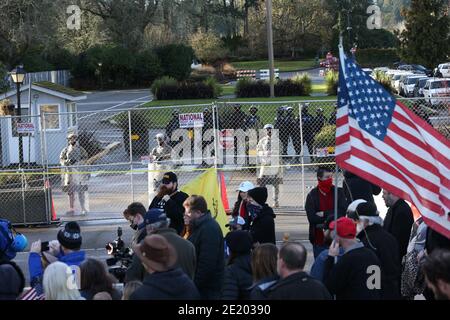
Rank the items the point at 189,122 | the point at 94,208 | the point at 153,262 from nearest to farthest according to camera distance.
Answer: the point at 153,262 < the point at 189,122 < the point at 94,208

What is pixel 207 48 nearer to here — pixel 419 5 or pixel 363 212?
pixel 419 5

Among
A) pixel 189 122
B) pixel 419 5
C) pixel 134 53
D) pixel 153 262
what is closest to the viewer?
pixel 153 262

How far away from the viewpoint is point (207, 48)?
63188 millimetres

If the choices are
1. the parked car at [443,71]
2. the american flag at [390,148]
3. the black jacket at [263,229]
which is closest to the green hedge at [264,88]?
the parked car at [443,71]

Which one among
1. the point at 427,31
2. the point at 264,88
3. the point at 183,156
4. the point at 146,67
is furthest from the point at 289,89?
the point at 183,156

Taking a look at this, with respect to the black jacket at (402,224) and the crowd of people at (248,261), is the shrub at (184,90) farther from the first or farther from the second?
the black jacket at (402,224)

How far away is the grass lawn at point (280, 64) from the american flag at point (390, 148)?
6496cm

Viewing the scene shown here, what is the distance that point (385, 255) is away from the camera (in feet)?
24.1

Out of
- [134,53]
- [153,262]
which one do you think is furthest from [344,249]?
[134,53]

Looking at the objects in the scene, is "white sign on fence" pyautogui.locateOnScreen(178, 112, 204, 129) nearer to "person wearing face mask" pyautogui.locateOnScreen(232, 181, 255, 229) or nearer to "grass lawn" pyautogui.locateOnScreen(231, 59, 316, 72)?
"person wearing face mask" pyautogui.locateOnScreen(232, 181, 255, 229)

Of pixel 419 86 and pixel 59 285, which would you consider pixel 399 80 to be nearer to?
pixel 419 86

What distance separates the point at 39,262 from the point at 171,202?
A: 243 cm

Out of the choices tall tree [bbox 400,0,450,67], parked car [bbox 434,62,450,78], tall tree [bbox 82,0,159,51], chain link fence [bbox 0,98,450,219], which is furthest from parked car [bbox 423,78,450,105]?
tall tree [bbox 82,0,159,51]

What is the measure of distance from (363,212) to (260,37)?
72.8 metres
